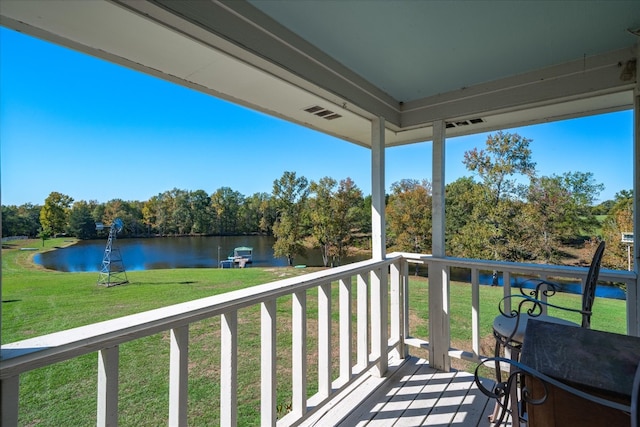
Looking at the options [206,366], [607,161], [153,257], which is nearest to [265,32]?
[153,257]

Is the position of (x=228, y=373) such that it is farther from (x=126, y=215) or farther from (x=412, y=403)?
(x=126, y=215)

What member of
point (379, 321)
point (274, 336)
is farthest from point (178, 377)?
point (379, 321)

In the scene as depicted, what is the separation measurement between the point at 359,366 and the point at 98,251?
8.18ft

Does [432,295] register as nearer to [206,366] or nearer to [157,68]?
[157,68]

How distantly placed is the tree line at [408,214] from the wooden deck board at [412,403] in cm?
194

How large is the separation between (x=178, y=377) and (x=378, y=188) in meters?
1.90

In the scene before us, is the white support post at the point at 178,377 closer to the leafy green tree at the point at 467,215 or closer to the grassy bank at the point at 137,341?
the grassy bank at the point at 137,341

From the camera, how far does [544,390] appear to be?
725 millimetres

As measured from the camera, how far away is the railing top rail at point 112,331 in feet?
2.62

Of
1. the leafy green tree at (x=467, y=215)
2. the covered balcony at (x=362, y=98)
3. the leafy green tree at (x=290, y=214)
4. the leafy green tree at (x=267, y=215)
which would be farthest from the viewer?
the leafy green tree at (x=290, y=214)

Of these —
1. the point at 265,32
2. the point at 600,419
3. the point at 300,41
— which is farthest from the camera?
the point at 300,41

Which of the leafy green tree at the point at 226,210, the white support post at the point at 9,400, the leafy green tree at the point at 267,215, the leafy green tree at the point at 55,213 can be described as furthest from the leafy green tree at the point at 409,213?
the white support post at the point at 9,400

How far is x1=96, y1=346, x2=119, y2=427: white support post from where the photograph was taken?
0.97 metres

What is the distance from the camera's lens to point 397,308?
263 centimetres
